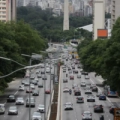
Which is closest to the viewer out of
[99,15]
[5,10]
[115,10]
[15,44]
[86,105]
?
[86,105]

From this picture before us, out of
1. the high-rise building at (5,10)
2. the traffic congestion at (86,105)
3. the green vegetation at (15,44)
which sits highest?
the high-rise building at (5,10)

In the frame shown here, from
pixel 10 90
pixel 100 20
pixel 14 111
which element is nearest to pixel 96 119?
pixel 14 111

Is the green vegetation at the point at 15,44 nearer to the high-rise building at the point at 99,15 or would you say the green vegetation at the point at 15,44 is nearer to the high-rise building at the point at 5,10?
the high-rise building at the point at 99,15

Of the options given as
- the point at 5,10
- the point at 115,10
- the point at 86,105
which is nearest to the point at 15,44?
the point at 86,105

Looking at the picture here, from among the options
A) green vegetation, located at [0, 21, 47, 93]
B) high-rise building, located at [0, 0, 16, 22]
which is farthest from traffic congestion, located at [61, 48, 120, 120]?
high-rise building, located at [0, 0, 16, 22]

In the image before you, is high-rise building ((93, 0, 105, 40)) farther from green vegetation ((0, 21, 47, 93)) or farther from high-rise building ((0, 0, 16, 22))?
green vegetation ((0, 21, 47, 93))

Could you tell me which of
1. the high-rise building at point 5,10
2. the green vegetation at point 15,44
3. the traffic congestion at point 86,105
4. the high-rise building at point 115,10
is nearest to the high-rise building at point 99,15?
the high-rise building at point 5,10

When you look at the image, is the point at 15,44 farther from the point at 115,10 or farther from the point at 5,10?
the point at 5,10

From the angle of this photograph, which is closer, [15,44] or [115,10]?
[15,44]

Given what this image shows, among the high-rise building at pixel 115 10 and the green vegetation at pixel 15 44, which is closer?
the green vegetation at pixel 15 44
